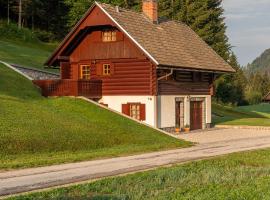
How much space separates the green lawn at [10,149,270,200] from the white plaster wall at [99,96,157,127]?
56.1 ft

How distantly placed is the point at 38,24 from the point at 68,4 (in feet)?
21.5

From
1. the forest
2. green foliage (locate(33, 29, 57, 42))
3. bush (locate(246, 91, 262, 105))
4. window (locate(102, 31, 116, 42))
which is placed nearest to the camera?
window (locate(102, 31, 116, 42))

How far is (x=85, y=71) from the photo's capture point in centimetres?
3975

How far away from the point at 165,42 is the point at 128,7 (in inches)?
1747

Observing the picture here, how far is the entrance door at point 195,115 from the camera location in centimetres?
4081

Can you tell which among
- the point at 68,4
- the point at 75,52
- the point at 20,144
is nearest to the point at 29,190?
the point at 20,144

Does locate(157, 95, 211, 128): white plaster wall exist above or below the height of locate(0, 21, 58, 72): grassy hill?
below

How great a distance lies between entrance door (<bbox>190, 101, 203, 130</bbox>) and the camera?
40812 millimetres

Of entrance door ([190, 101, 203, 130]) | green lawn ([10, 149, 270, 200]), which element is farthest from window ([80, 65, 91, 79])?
green lawn ([10, 149, 270, 200])

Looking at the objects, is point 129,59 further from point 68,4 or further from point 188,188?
point 68,4

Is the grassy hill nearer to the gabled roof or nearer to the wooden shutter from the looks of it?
the wooden shutter

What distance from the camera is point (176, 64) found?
36156 millimetres

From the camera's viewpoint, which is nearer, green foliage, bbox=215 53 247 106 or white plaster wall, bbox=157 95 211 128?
white plaster wall, bbox=157 95 211 128

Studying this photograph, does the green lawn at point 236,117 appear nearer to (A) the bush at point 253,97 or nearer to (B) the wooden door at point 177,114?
(B) the wooden door at point 177,114
